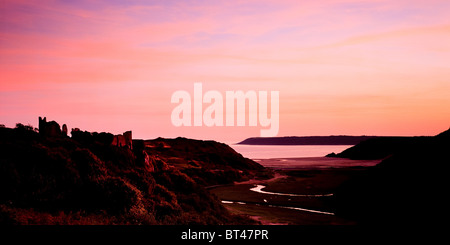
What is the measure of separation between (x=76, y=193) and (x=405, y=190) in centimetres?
2786

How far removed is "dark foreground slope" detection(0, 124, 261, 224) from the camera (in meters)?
20.1

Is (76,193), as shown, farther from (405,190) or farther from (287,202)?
(405,190)

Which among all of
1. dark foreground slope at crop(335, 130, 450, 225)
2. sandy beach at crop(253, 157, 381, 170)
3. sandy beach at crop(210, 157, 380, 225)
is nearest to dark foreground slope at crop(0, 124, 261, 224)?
sandy beach at crop(210, 157, 380, 225)

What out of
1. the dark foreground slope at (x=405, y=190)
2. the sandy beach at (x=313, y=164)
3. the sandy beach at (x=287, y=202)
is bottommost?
the sandy beach at (x=313, y=164)

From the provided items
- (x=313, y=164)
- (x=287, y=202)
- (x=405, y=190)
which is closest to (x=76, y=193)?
(x=287, y=202)

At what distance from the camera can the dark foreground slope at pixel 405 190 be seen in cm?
3141

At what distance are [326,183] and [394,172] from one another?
74.3 ft

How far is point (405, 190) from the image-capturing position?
1435 inches

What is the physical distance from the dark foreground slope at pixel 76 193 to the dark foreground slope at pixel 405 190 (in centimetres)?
1269

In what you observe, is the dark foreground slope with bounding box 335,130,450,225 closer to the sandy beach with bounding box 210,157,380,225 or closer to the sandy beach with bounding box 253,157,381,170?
the sandy beach with bounding box 210,157,380,225

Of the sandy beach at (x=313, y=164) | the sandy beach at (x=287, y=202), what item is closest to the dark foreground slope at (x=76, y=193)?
the sandy beach at (x=287, y=202)

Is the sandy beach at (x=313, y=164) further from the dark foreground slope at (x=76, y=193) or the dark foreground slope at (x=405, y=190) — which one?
the dark foreground slope at (x=76, y=193)
